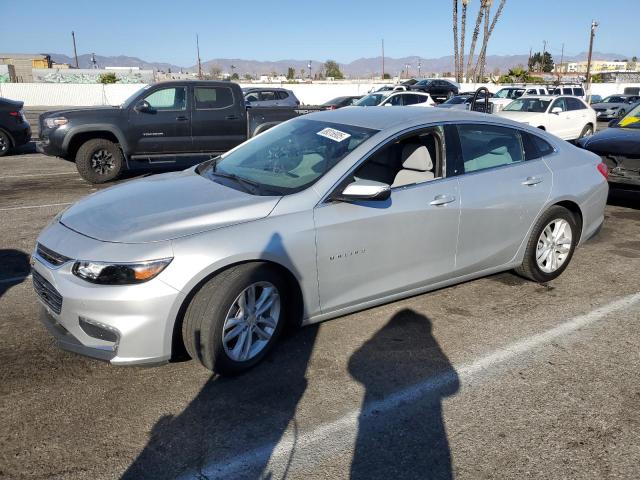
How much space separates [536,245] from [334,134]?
2040 millimetres

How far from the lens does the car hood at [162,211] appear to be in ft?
10.5

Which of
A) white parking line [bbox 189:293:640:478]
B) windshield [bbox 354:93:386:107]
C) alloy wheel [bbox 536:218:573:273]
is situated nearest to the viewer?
white parking line [bbox 189:293:640:478]

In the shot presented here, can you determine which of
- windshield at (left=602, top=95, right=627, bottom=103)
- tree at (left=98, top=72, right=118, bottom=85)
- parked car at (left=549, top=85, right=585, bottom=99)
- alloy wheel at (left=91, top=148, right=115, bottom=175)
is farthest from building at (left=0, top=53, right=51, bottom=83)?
alloy wheel at (left=91, top=148, right=115, bottom=175)

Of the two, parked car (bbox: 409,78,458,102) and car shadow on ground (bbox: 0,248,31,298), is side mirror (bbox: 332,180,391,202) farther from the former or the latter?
parked car (bbox: 409,78,458,102)

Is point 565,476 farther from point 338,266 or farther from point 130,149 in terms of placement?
point 130,149

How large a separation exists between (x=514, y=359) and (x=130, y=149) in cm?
815

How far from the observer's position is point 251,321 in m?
3.40

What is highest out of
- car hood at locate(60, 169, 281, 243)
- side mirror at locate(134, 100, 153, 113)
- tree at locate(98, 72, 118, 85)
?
tree at locate(98, 72, 118, 85)

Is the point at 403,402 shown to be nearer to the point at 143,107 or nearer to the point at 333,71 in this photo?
the point at 143,107

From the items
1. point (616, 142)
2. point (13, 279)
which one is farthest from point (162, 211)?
point (616, 142)

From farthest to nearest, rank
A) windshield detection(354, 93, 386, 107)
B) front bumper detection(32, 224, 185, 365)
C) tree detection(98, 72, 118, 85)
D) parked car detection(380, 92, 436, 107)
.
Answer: tree detection(98, 72, 118, 85) → parked car detection(380, 92, 436, 107) → windshield detection(354, 93, 386, 107) → front bumper detection(32, 224, 185, 365)

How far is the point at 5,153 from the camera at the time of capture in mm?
13688

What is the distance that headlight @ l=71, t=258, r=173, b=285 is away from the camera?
3.03 m

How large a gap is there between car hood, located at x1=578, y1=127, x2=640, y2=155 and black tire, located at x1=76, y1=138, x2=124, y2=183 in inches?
304
